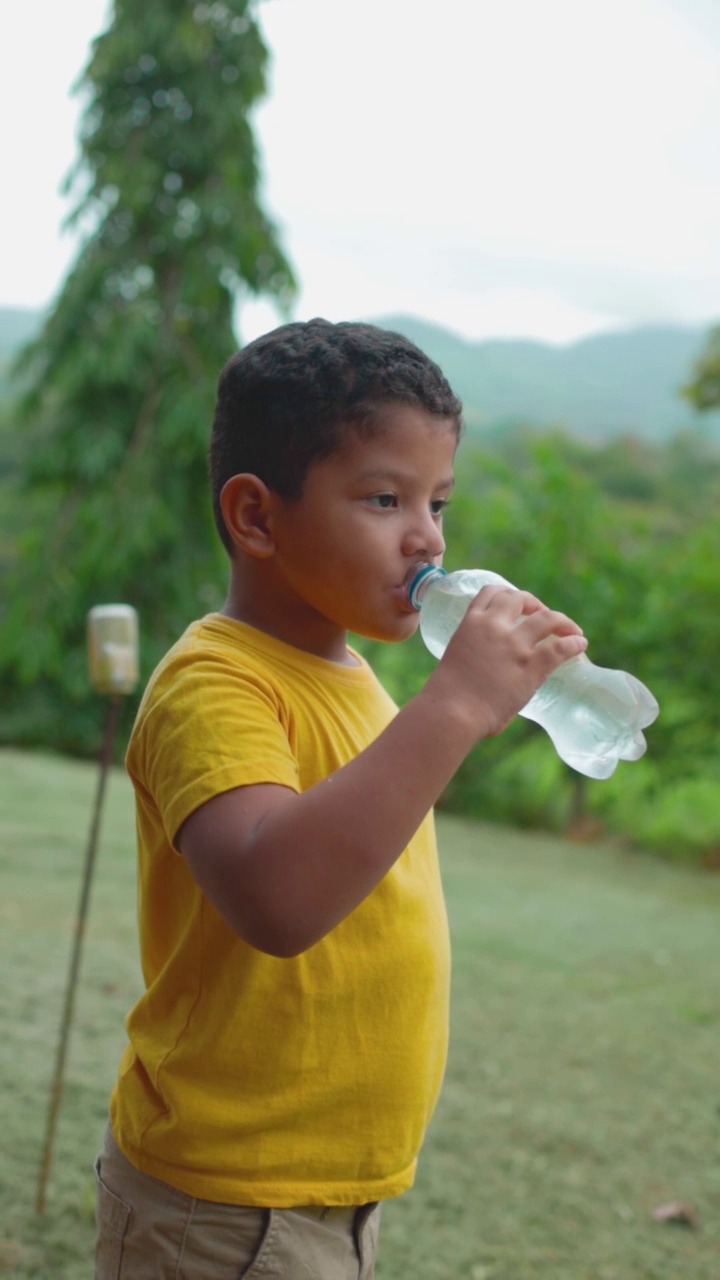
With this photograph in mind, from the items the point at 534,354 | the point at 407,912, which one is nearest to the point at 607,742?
the point at 407,912

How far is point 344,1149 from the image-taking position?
1180 millimetres

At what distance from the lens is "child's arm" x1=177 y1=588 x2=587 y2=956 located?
3.23 ft

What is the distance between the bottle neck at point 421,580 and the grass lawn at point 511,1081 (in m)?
1.51

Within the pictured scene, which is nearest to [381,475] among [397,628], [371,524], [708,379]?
[371,524]

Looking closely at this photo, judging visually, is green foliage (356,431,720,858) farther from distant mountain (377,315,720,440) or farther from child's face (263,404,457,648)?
→ distant mountain (377,315,720,440)

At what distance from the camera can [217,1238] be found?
115 centimetres

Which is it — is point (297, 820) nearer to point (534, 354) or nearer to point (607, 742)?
point (607, 742)

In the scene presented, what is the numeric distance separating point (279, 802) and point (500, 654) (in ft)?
0.77

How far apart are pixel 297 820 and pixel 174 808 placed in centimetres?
14

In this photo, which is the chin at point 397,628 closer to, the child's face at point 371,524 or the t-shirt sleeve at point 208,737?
the child's face at point 371,524

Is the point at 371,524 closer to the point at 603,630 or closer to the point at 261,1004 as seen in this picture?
the point at 261,1004

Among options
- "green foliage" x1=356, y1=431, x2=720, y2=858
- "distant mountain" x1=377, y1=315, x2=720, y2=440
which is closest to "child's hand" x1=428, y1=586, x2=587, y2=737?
"green foliage" x1=356, y1=431, x2=720, y2=858

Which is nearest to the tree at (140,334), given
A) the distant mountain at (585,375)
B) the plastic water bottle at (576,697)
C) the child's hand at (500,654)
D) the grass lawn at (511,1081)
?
the grass lawn at (511,1081)

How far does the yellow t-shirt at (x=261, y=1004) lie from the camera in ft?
3.74
